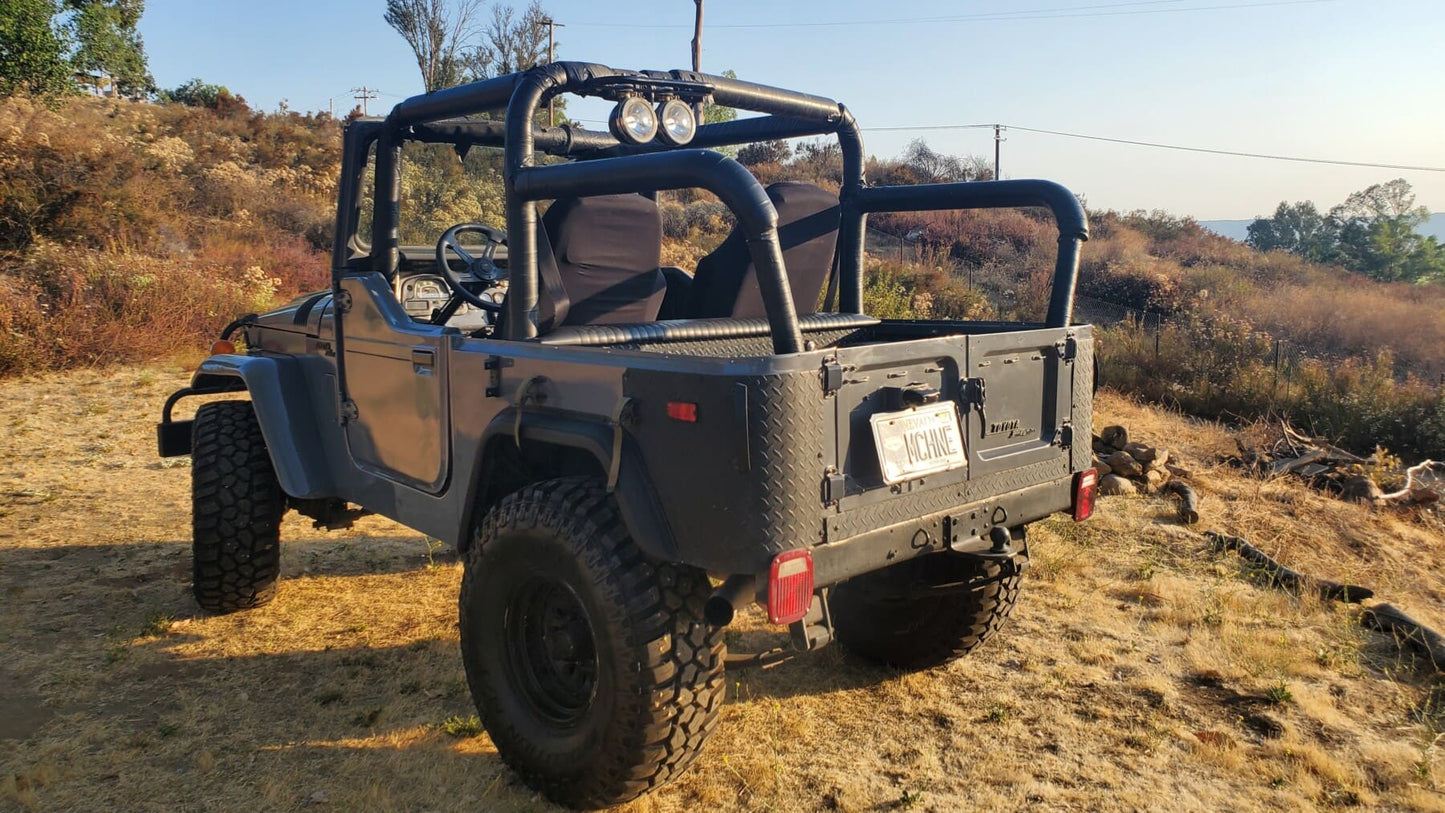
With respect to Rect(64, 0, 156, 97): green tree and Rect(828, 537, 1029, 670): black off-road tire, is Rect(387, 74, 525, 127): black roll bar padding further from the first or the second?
Rect(64, 0, 156, 97): green tree

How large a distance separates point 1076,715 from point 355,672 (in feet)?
9.81

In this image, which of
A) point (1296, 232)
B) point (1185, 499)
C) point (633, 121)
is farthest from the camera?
point (1296, 232)

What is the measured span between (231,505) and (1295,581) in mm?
5503

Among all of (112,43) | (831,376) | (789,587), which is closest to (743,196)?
(831,376)

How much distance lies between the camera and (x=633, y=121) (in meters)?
3.21

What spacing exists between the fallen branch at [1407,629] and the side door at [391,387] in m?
4.26

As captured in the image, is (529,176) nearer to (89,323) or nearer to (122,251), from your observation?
(89,323)

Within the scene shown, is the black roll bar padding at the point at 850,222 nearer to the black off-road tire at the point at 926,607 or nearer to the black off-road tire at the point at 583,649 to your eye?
the black off-road tire at the point at 926,607

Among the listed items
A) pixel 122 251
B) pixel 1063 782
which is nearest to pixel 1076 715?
pixel 1063 782

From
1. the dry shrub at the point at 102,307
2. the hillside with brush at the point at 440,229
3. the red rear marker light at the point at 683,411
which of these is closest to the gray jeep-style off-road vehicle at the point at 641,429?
the red rear marker light at the point at 683,411

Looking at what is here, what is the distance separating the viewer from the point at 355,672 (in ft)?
13.5

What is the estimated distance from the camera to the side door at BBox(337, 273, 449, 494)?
3529mm

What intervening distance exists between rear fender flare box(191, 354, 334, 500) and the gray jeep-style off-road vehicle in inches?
0.5

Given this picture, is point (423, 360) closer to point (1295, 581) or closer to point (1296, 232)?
point (1295, 581)
